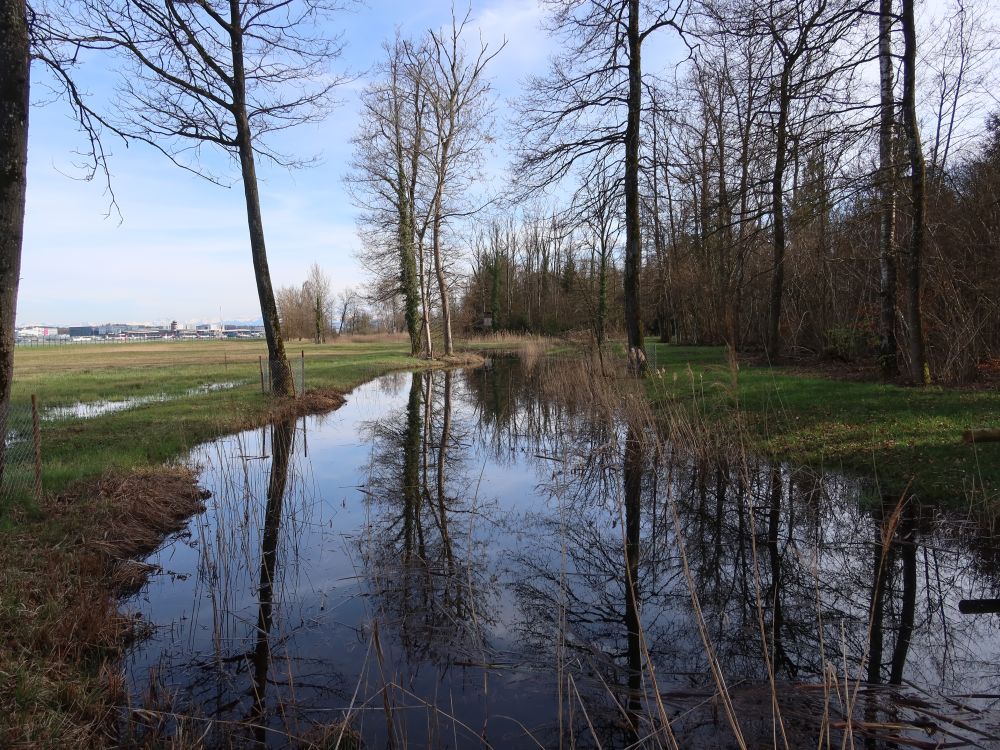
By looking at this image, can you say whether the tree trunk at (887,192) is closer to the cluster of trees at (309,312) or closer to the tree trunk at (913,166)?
the tree trunk at (913,166)

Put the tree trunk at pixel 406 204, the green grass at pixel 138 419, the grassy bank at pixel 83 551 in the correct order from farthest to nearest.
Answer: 1. the tree trunk at pixel 406 204
2. the green grass at pixel 138 419
3. the grassy bank at pixel 83 551

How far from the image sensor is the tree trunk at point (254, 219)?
11750 millimetres

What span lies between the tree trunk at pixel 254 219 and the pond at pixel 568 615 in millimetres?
5783

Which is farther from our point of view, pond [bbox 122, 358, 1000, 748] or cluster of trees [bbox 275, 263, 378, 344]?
cluster of trees [bbox 275, 263, 378, 344]

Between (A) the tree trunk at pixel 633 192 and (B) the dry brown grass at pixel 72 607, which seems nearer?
(B) the dry brown grass at pixel 72 607

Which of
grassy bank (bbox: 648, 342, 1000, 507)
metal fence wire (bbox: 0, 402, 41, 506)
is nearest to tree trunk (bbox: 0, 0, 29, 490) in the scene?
metal fence wire (bbox: 0, 402, 41, 506)

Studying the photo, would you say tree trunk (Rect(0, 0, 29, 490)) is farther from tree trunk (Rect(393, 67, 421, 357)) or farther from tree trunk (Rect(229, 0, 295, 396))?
tree trunk (Rect(393, 67, 421, 357))

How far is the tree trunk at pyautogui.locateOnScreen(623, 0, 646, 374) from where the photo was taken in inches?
507

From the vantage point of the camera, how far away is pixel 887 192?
9.51 metres

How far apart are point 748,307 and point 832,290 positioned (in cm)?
762

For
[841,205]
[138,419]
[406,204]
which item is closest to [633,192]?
[841,205]

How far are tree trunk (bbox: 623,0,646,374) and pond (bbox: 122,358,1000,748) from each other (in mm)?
6422

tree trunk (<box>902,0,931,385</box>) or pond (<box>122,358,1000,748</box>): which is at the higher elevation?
tree trunk (<box>902,0,931,385</box>)

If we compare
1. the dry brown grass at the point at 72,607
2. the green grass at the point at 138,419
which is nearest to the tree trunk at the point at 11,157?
the dry brown grass at the point at 72,607
